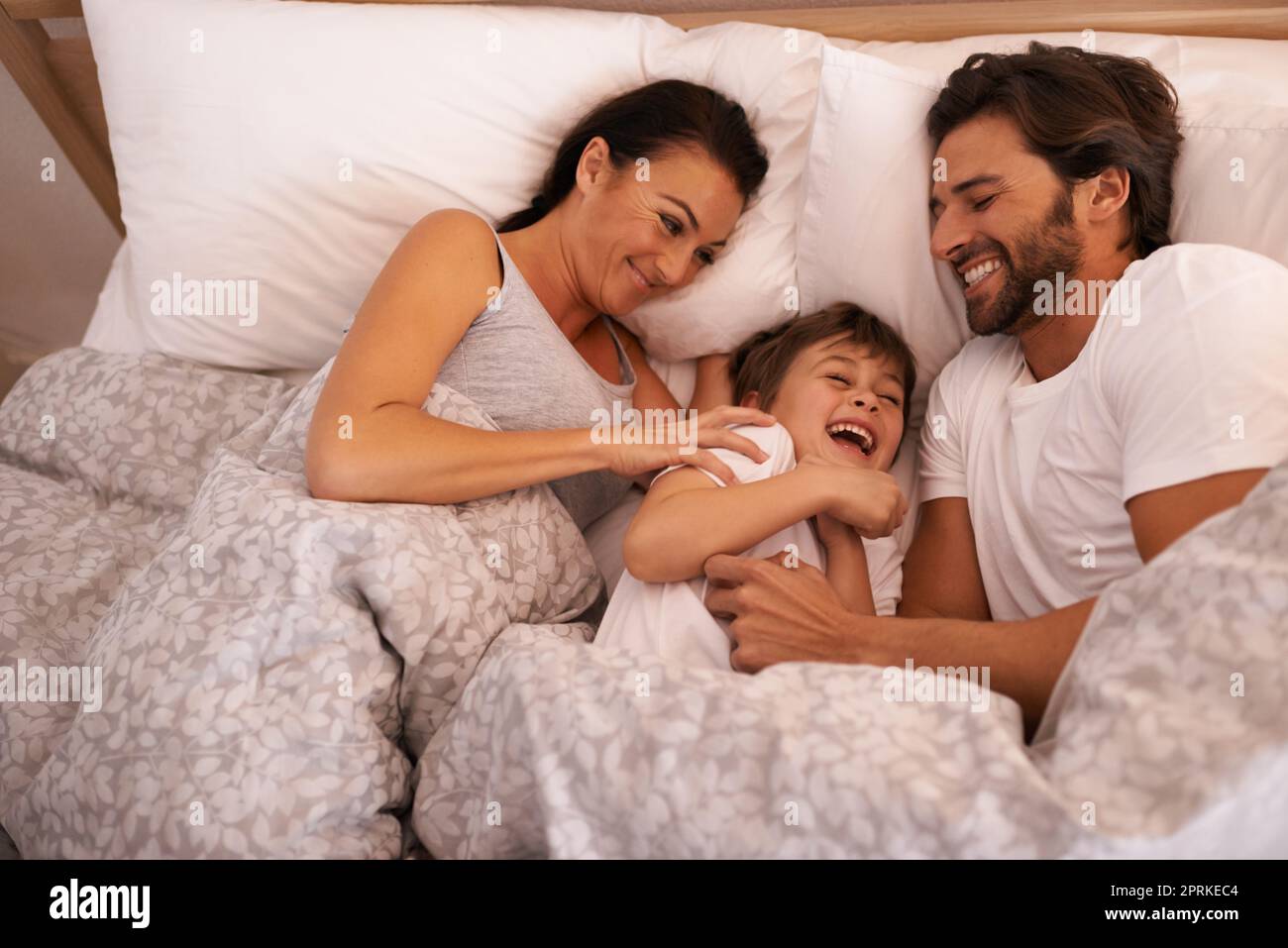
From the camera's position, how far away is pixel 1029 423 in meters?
1.51

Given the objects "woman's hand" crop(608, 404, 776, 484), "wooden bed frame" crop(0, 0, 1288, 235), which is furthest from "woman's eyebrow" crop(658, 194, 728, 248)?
"wooden bed frame" crop(0, 0, 1288, 235)

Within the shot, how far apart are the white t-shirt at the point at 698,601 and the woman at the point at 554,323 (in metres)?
0.04

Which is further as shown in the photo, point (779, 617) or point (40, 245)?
point (40, 245)

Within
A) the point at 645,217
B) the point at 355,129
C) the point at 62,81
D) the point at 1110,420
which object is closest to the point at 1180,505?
the point at 1110,420

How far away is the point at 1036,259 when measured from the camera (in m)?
1.51

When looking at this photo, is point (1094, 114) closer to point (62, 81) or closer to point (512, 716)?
point (512, 716)

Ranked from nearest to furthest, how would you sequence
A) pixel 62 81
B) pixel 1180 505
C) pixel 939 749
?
pixel 939 749 → pixel 1180 505 → pixel 62 81

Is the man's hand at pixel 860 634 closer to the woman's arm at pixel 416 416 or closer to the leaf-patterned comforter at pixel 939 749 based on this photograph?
the leaf-patterned comforter at pixel 939 749

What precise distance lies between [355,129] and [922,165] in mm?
992

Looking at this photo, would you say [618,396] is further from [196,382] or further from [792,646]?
[196,382]

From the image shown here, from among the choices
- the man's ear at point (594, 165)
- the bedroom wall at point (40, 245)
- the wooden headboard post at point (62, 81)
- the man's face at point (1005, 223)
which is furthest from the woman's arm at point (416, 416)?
the bedroom wall at point (40, 245)

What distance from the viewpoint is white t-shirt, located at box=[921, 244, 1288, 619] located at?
1170 mm
